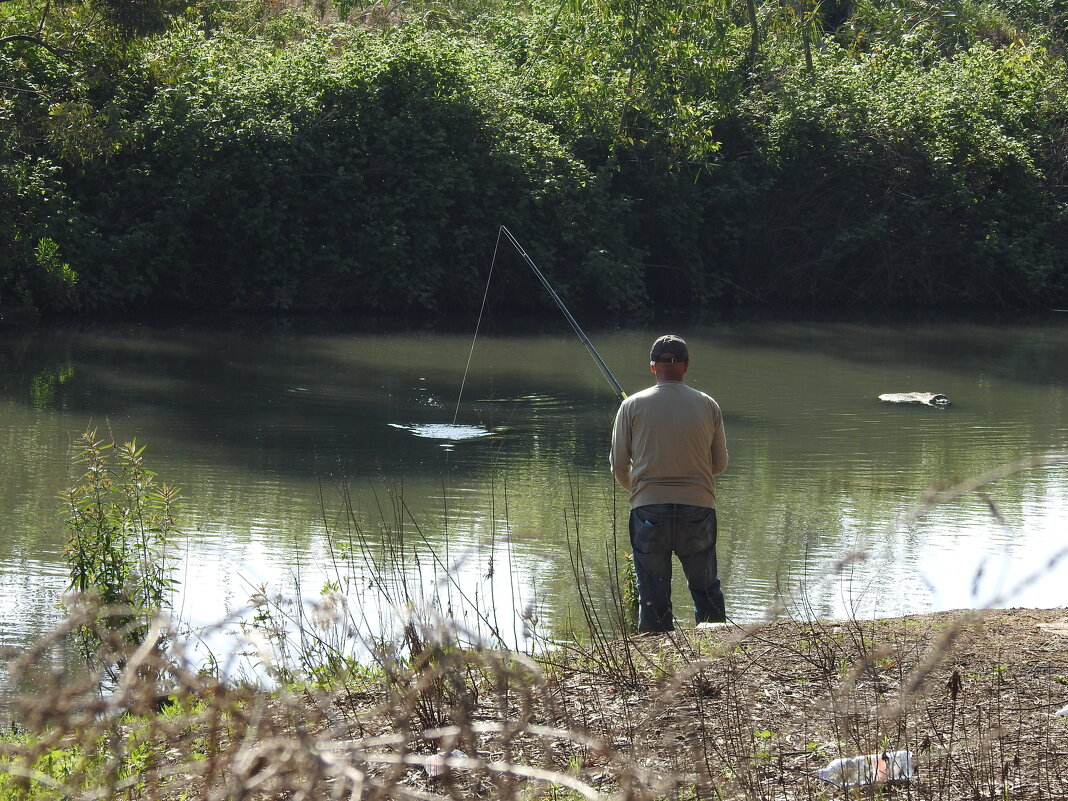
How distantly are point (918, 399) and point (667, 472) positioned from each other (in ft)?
34.5

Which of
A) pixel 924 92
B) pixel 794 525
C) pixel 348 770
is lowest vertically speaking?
pixel 794 525

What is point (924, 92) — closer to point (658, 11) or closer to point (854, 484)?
point (658, 11)

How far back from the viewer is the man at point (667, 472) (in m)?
6.34

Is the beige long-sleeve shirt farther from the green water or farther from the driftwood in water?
the driftwood in water

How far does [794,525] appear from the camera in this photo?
390 inches

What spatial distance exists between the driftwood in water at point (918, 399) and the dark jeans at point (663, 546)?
33.4 feet

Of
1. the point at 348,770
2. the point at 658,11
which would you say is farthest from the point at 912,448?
the point at 348,770

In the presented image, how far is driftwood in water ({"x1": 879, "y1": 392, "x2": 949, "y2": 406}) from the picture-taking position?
1602cm

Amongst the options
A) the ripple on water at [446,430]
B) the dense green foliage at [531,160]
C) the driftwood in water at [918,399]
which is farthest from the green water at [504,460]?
the dense green foliage at [531,160]

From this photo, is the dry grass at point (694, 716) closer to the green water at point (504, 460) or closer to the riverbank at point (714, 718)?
the riverbank at point (714, 718)

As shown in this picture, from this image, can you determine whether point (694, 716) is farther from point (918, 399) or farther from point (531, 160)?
point (531, 160)

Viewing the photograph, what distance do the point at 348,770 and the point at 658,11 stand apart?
14.9 m

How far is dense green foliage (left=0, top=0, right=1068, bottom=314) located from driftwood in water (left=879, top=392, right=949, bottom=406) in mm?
4527

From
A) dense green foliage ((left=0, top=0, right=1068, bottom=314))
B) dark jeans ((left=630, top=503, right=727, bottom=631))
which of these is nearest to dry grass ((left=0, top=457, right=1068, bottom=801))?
dark jeans ((left=630, top=503, right=727, bottom=631))
